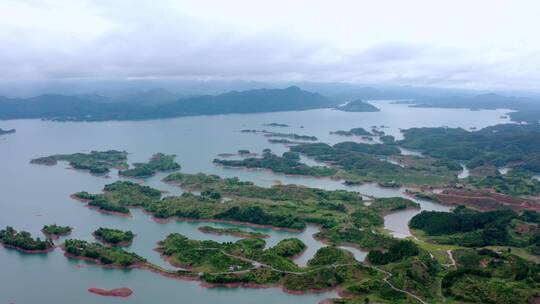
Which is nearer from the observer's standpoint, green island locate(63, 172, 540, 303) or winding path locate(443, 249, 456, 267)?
green island locate(63, 172, 540, 303)

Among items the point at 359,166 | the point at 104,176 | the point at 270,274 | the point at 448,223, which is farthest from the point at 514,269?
the point at 104,176

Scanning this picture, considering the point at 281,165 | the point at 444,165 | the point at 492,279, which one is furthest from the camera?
the point at 444,165

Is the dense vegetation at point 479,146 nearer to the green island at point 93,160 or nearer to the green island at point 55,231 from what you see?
the green island at point 93,160

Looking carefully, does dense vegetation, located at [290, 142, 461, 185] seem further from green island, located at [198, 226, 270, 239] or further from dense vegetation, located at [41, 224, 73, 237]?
dense vegetation, located at [41, 224, 73, 237]

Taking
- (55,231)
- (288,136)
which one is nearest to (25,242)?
(55,231)

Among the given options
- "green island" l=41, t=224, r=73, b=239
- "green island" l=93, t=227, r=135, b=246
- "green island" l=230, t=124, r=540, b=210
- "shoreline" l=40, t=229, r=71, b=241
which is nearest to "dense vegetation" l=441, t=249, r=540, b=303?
"green island" l=230, t=124, r=540, b=210

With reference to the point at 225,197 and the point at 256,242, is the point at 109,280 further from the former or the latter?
the point at 225,197

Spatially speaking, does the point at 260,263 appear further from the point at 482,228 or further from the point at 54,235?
the point at 482,228
